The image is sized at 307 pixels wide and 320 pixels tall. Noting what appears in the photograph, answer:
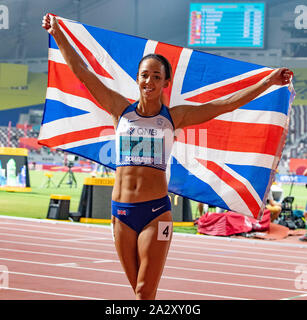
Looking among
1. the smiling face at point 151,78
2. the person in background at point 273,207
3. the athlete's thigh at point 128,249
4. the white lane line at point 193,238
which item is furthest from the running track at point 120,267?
the smiling face at point 151,78

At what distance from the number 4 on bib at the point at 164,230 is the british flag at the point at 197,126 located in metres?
1.40

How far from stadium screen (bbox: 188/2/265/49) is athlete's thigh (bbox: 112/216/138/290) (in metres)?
47.7

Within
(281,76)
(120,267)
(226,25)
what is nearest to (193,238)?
(120,267)

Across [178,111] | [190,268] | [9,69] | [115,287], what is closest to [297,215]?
[190,268]

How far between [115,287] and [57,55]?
2.62 m

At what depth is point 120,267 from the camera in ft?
28.2

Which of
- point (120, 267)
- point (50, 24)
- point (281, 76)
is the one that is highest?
point (50, 24)

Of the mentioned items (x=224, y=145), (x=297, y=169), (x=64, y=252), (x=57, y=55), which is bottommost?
Result: (x=297, y=169)

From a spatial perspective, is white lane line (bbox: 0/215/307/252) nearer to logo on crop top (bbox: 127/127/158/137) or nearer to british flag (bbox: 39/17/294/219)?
british flag (bbox: 39/17/294/219)

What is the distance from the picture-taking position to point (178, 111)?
429cm

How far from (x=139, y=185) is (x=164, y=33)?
50456 millimetres

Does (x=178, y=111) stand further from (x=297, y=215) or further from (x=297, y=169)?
(x=297, y=169)

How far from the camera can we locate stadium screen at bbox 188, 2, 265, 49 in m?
50.1

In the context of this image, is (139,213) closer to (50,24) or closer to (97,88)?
(97,88)
